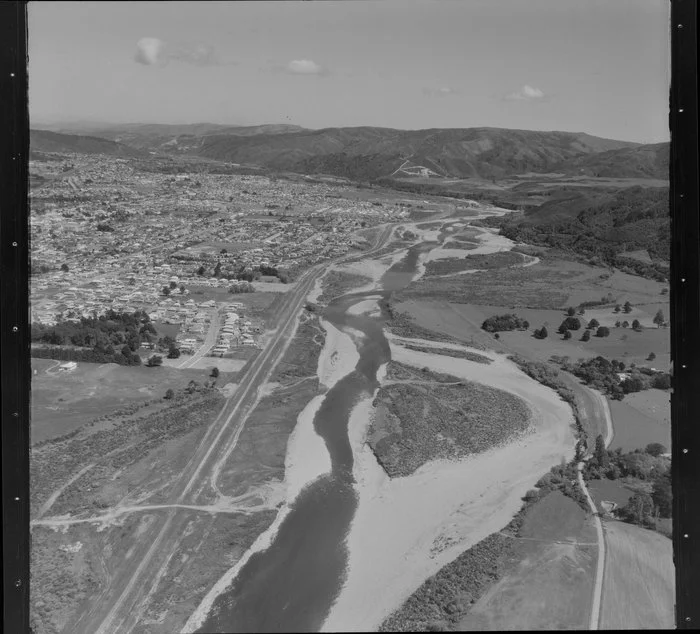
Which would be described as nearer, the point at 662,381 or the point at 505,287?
the point at 662,381

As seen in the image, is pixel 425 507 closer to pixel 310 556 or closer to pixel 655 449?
pixel 310 556

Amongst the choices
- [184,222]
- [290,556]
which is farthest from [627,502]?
[184,222]

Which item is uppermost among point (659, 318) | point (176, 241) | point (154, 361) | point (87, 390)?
point (176, 241)

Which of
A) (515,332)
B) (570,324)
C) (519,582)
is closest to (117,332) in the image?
(519,582)

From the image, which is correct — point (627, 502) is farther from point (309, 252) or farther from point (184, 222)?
point (184, 222)

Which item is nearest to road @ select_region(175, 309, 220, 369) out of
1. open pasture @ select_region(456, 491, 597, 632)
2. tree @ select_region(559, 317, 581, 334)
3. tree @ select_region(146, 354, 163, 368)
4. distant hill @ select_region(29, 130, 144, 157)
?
tree @ select_region(146, 354, 163, 368)

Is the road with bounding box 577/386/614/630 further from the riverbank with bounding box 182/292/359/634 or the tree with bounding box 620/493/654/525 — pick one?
the riverbank with bounding box 182/292/359/634
